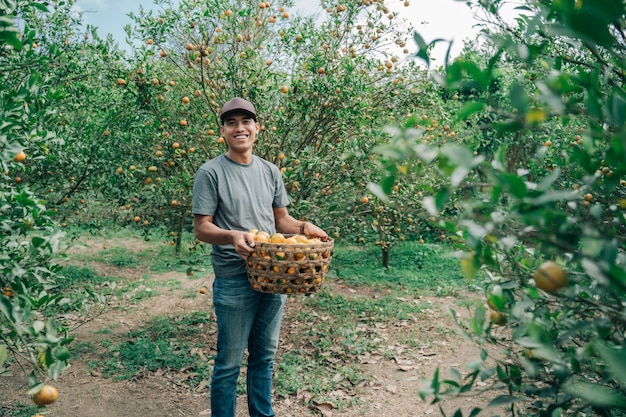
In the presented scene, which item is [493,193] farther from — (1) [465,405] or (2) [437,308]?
(2) [437,308]

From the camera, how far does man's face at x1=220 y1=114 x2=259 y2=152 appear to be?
2.99 metres

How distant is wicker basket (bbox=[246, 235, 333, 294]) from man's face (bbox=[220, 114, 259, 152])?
0.77 meters

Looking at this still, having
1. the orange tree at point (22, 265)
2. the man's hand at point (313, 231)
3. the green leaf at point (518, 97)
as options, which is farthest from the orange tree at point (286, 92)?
the green leaf at point (518, 97)

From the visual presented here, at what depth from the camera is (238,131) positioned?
2992 millimetres

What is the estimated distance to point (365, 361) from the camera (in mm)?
4637

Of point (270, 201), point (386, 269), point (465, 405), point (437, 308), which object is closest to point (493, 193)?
point (270, 201)

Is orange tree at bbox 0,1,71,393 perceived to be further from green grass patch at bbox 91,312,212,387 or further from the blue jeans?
green grass patch at bbox 91,312,212,387

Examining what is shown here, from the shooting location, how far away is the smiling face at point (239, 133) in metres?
3.00

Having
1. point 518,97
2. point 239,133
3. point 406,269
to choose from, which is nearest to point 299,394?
point 239,133

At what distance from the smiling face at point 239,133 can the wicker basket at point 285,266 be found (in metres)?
0.76

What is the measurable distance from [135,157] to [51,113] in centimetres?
181

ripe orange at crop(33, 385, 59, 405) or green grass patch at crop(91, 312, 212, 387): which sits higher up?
ripe orange at crop(33, 385, 59, 405)

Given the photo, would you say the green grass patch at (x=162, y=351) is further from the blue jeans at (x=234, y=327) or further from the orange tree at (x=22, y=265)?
the orange tree at (x=22, y=265)

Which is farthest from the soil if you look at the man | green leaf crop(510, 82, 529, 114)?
green leaf crop(510, 82, 529, 114)
